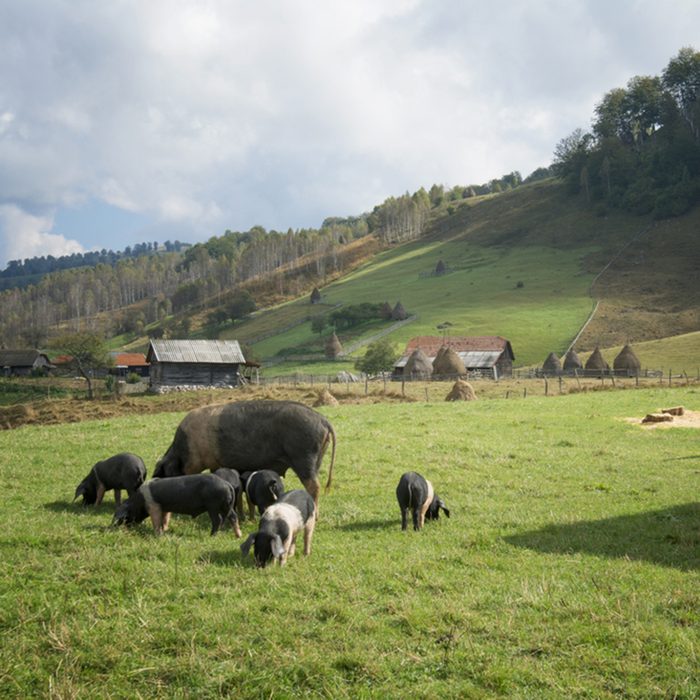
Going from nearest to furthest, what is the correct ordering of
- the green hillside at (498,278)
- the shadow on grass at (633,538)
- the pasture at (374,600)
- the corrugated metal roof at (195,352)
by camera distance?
1. the pasture at (374,600)
2. the shadow on grass at (633,538)
3. the corrugated metal roof at (195,352)
4. the green hillside at (498,278)

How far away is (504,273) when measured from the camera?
126812mm

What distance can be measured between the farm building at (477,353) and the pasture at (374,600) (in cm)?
6130

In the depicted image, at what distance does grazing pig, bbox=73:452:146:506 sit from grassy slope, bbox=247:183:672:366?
2866 inches

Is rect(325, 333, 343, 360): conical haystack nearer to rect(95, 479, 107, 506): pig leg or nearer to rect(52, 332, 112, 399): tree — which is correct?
rect(52, 332, 112, 399): tree

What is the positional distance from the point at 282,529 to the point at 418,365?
64.3 m

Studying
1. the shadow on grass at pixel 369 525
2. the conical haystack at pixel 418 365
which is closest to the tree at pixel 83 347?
the conical haystack at pixel 418 365

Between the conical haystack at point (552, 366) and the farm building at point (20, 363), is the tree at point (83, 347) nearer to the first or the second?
the farm building at point (20, 363)

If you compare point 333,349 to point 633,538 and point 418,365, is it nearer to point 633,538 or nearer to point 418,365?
point 418,365

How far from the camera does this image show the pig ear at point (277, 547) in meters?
8.64

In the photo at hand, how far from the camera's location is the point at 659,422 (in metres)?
25.6

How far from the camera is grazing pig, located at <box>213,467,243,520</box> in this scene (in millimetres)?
12094

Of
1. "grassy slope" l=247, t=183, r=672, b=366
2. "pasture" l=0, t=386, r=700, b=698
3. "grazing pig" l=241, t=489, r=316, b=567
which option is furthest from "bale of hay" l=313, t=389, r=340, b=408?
"grassy slope" l=247, t=183, r=672, b=366

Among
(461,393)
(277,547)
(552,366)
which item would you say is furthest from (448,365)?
(277,547)

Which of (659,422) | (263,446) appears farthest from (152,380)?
(263,446)
